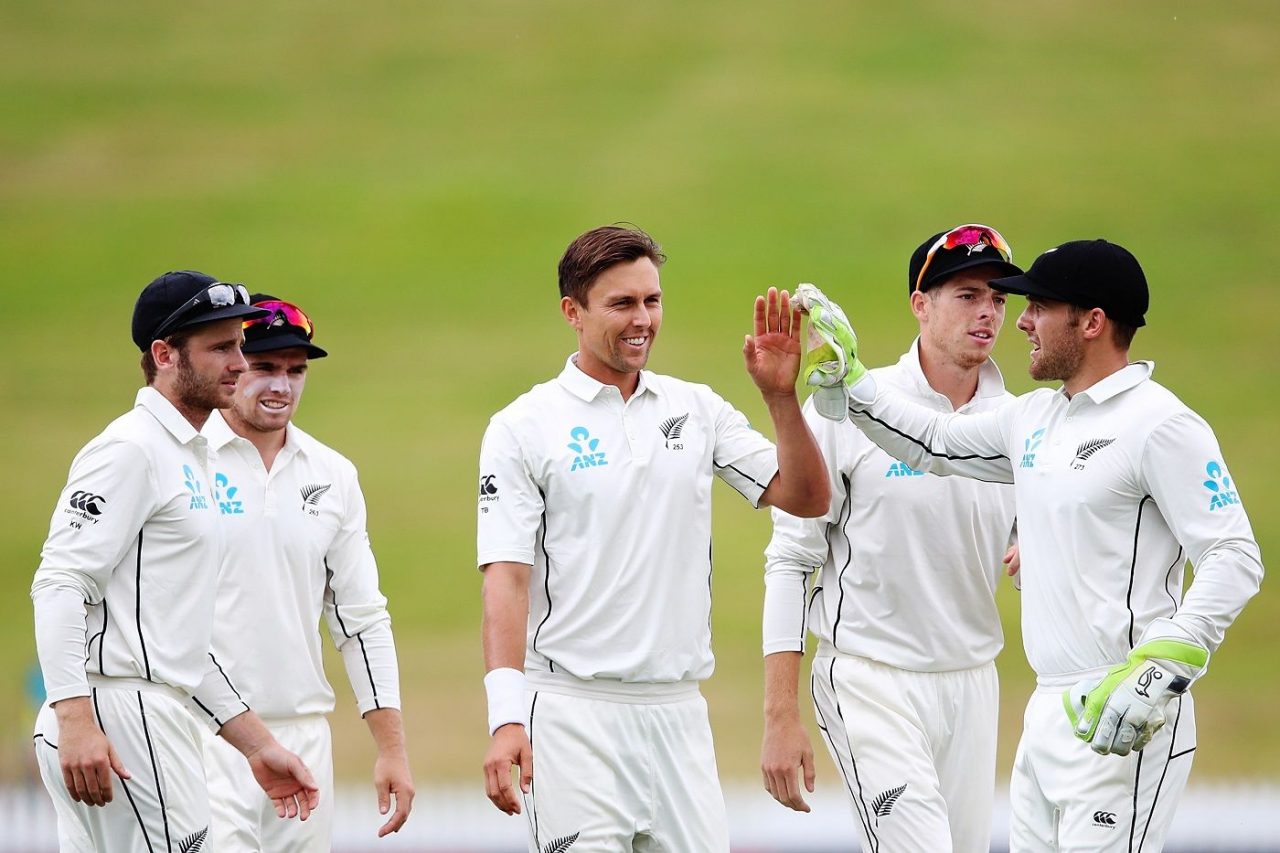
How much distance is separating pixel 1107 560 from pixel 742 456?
1.01 m

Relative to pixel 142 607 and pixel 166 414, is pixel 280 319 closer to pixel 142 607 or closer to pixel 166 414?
pixel 166 414

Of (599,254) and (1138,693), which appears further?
(599,254)

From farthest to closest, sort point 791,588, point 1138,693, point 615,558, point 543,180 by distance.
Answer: point 543,180 → point 791,588 → point 615,558 → point 1138,693

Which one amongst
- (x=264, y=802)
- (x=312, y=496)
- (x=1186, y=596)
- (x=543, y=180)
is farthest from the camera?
(x=543, y=180)

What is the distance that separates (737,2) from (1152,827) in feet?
69.3

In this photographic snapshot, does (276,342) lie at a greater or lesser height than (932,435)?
greater

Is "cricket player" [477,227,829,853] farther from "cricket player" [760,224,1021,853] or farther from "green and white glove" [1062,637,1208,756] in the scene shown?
"green and white glove" [1062,637,1208,756]

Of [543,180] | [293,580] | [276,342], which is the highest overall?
[543,180]

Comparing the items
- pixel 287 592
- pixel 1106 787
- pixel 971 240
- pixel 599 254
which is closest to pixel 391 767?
pixel 287 592

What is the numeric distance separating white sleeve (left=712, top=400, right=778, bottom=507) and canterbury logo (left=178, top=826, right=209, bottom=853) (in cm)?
162

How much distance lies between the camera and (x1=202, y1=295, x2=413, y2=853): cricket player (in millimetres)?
5211

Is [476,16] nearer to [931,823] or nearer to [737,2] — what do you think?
[737,2]

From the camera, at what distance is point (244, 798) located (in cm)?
516

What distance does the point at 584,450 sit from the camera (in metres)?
4.43
